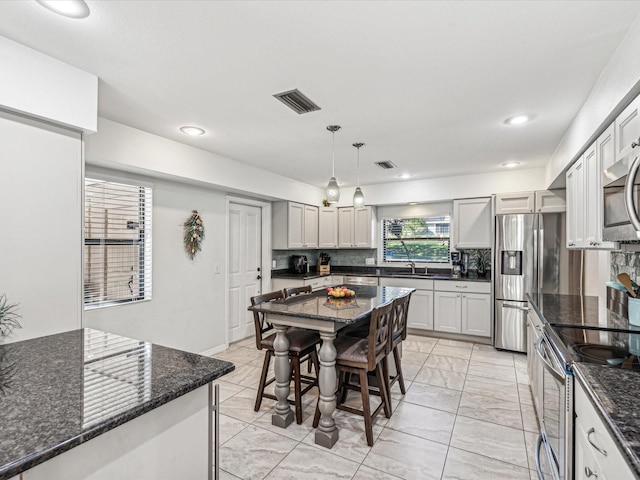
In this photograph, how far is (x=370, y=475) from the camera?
1.97m

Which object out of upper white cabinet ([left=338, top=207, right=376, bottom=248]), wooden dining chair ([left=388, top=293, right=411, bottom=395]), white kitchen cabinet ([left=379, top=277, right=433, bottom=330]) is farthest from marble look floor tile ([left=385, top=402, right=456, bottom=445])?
upper white cabinet ([left=338, top=207, right=376, bottom=248])

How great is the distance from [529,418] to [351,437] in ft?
4.70

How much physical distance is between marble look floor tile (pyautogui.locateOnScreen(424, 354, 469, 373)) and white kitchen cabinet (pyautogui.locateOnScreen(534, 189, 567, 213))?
6.90 feet

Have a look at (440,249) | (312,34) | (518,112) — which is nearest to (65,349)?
(312,34)

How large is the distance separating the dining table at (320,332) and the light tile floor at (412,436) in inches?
4.7

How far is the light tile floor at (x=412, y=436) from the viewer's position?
202 cm

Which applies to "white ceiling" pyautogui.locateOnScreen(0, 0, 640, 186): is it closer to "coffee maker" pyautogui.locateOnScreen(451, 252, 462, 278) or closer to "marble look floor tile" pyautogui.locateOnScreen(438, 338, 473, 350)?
"coffee maker" pyautogui.locateOnScreen(451, 252, 462, 278)

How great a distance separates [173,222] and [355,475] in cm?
296

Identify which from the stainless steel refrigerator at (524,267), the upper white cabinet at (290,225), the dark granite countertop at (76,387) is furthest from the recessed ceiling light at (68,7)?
the stainless steel refrigerator at (524,267)

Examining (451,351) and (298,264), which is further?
(298,264)

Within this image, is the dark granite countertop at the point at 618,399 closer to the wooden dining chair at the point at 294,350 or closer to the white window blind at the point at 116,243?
the wooden dining chair at the point at 294,350

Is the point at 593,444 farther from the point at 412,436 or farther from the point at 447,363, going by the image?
the point at 447,363

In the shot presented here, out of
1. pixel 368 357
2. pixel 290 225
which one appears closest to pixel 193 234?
pixel 290 225

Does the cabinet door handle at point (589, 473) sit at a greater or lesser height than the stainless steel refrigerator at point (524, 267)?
lesser
